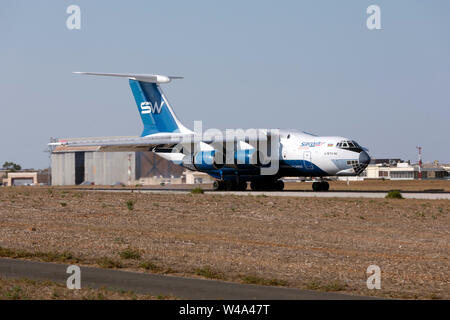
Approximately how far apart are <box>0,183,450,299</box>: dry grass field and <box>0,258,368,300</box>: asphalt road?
2.36 feet

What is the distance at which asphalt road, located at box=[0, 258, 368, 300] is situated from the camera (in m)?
12.7

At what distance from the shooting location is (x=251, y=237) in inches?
940

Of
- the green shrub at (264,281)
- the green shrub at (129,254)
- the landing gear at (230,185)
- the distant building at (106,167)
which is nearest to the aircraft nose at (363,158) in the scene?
the landing gear at (230,185)

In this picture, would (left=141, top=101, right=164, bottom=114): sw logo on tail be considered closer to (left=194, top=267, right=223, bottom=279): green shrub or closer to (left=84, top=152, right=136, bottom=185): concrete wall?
(left=84, top=152, right=136, bottom=185): concrete wall

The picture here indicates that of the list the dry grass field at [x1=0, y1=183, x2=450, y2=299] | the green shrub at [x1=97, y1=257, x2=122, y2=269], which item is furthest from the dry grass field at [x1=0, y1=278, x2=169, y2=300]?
the green shrub at [x1=97, y1=257, x2=122, y2=269]

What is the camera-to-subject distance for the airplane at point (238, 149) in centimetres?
4453

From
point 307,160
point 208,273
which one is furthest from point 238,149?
point 208,273

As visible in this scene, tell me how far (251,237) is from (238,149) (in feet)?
81.1

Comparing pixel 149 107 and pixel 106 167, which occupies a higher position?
pixel 149 107

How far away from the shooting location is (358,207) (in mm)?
34438

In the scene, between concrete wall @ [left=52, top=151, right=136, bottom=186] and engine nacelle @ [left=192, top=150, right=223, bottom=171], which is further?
concrete wall @ [left=52, top=151, right=136, bottom=186]

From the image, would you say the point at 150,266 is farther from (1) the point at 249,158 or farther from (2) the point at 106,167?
(2) the point at 106,167
